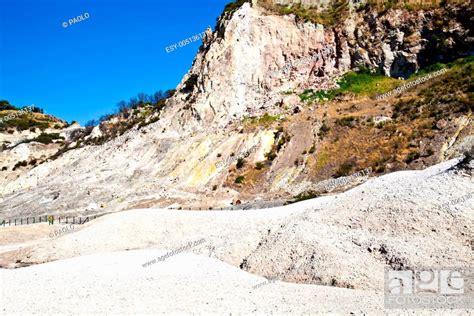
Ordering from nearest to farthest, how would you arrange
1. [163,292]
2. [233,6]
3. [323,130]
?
[163,292] → [323,130] → [233,6]

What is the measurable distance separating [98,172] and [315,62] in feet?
84.8

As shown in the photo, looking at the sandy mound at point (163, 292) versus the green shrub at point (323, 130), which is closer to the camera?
the sandy mound at point (163, 292)

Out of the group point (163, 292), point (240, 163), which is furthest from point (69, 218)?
point (163, 292)

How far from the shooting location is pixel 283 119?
40250 mm

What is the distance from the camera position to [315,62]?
4838 centimetres

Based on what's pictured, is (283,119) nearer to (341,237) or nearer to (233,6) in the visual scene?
(233,6)

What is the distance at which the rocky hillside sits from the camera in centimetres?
3203

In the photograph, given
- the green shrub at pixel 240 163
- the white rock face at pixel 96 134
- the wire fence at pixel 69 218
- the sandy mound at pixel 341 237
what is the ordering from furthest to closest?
the white rock face at pixel 96 134 → the green shrub at pixel 240 163 → the wire fence at pixel 69 218 → the sandy mound at pixel 341 237

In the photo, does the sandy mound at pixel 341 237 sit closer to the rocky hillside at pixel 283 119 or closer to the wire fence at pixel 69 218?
the wire fence at pixel 69 218

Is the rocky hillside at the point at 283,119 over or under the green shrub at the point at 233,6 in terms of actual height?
under

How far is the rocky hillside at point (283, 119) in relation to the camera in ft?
105

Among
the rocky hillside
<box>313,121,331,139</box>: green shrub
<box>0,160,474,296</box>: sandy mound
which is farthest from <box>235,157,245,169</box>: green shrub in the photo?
<box>0,160,474,296</box>: sandy mound

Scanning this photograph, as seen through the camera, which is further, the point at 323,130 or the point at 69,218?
the point at 323,130

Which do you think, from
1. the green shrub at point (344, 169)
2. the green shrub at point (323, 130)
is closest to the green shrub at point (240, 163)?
the green shrub at point (323, 130)
